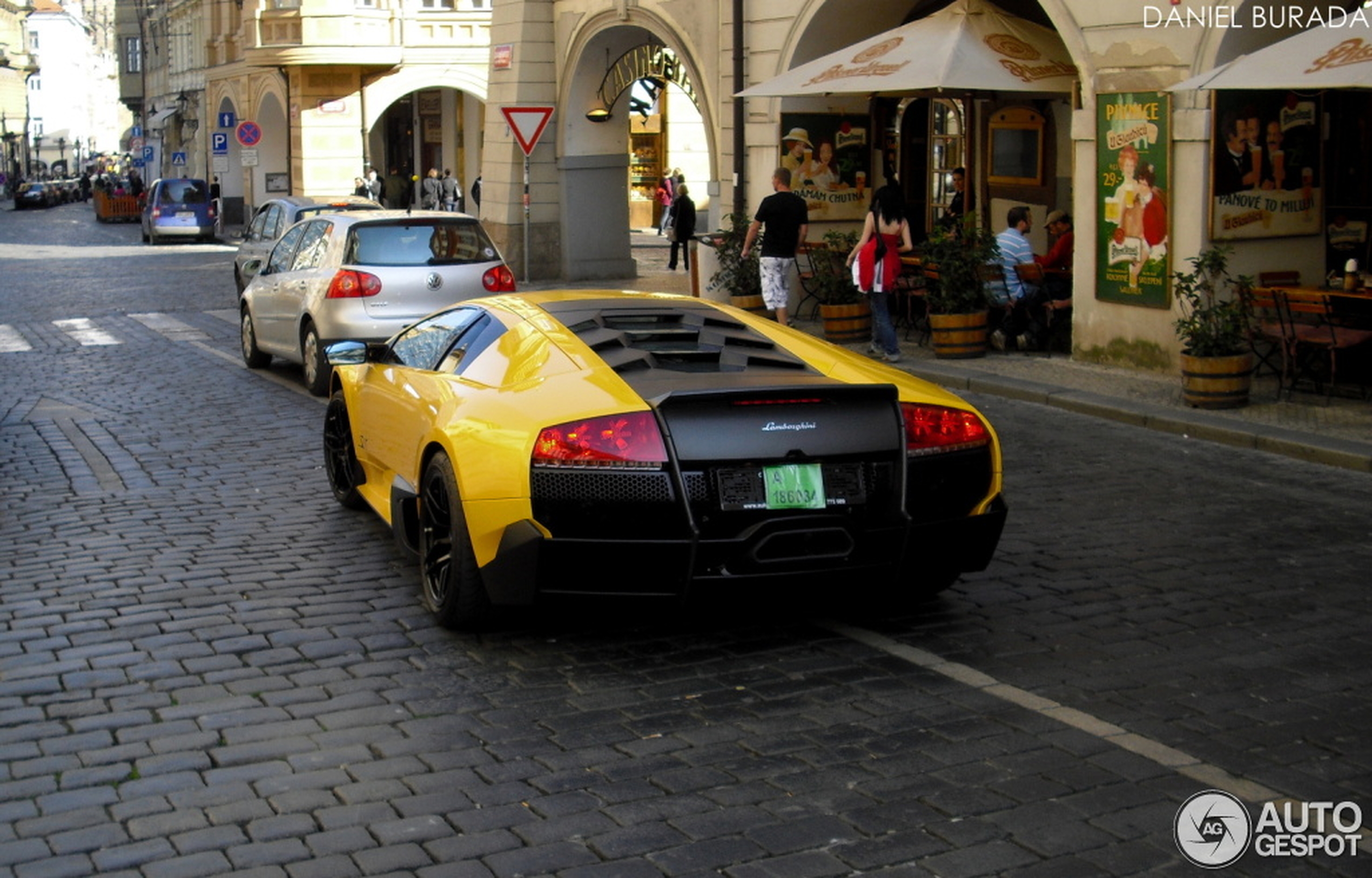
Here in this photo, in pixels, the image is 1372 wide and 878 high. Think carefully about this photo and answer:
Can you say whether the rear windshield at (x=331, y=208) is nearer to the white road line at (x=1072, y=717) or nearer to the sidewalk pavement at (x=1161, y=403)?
the sidewalk pavement at (x=1161, y=403)

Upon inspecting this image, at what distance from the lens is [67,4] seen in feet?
579

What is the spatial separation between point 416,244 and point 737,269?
565 cm

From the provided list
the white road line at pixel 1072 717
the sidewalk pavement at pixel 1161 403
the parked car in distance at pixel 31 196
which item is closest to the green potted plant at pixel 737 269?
the sidewalk pavement at pixel 1161 403

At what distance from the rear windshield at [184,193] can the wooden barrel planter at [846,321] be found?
3249 centimetres

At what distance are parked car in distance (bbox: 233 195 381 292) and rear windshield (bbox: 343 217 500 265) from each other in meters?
6.78

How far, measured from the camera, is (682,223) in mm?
29406

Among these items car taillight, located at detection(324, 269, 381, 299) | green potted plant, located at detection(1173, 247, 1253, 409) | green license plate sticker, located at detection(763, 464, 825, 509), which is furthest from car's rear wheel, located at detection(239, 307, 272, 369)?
green license plate sticker, located at detection(763, 464, 825, 509)

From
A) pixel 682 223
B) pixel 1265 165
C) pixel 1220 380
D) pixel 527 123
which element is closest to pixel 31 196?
pixel 682 223

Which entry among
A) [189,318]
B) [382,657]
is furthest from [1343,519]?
[189,318]

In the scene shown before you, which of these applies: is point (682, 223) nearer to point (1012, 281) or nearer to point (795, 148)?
point (795, 148)

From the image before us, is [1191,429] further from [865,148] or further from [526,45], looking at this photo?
[526,45]

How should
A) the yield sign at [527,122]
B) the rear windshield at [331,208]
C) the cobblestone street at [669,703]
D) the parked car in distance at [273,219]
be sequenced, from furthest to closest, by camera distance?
1. the yield sign at [527,122]
2. the parked car in distance at [273,219]
3. the rear windshield at [331,208]
4. the cobblestone street at [669,703]

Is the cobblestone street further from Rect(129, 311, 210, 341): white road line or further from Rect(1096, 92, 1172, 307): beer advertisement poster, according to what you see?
Rect(129, 311, 210, 341): white road line

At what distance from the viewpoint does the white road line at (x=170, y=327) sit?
1930 centimetres
